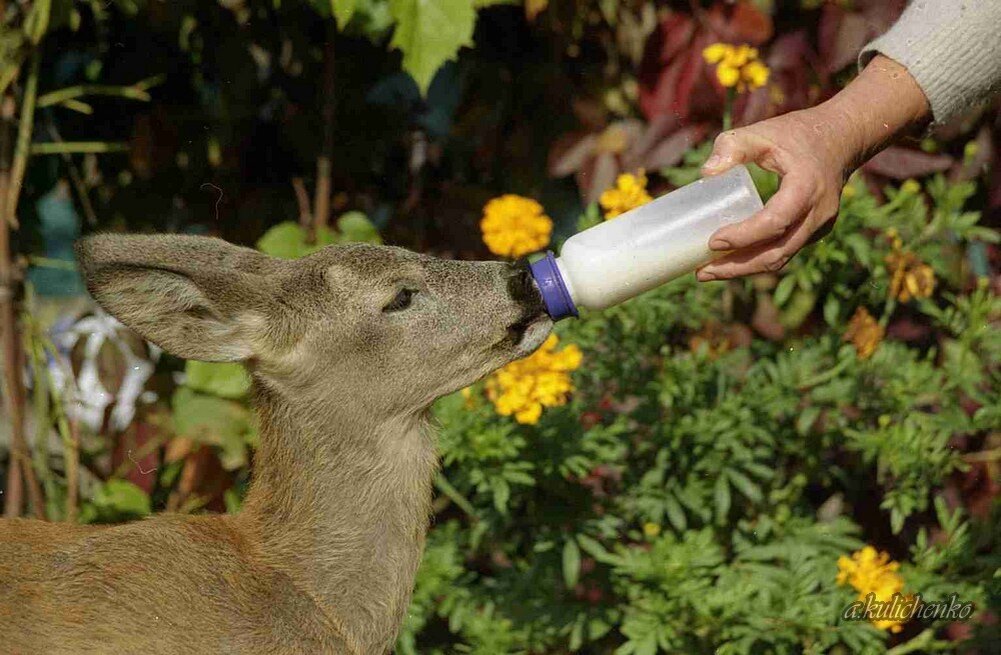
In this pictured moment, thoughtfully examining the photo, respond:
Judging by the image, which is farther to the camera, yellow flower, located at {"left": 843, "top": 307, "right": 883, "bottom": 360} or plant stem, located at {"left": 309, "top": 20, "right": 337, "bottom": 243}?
plant stem, located at {"left": 309, "top": 20, "right": 337, "bottom": 243}

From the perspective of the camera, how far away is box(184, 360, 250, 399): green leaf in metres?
5.02

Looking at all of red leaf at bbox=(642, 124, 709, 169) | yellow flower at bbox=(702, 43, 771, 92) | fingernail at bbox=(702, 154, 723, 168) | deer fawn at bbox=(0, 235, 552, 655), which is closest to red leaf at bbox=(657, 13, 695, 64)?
red leaf at bbox=(642, 124, 709, 169)

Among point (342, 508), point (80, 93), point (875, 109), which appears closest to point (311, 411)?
point (342, 508)

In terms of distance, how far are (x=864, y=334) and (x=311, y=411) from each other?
6.09 ft

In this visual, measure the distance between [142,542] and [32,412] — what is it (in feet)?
7.95

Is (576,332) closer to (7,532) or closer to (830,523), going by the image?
(830,523)

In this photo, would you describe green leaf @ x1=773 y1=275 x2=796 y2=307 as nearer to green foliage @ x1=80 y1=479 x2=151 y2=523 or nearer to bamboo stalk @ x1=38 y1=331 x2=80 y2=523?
green foliage @ x1=80 y1=479 x2=151 y2=523

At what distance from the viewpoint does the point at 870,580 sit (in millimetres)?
4082

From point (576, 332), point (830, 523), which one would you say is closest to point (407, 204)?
point (576, 332)

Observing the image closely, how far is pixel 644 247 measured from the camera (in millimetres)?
3547

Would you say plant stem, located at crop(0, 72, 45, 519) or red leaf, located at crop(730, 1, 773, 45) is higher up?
red leaf, located at crop(730, 1, 773, 45)

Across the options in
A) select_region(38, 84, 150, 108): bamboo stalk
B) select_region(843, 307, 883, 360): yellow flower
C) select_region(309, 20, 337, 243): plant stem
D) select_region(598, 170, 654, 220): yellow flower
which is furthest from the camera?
select_region(309, 20, 337, 243): plant stem

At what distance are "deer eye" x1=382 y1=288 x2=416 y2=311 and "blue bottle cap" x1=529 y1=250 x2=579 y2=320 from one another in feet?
1.17

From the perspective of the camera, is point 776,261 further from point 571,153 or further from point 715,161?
point 571,153
